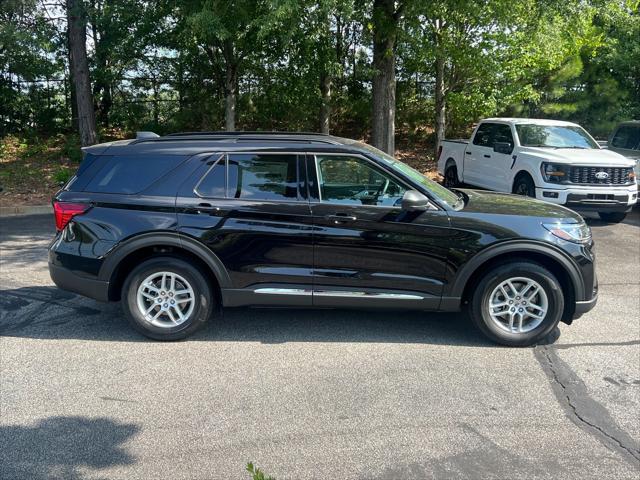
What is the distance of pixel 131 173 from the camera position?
16.6 ft

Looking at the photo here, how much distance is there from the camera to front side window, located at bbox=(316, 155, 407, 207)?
491 centimetres

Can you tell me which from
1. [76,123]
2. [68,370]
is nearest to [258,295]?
[68,370]

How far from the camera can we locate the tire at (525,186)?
10453 millimetres

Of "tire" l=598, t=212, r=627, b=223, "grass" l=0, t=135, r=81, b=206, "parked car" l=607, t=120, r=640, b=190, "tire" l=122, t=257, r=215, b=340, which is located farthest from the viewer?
"grass" l=0, t=135, r=81, b=206

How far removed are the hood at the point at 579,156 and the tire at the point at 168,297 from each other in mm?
7401

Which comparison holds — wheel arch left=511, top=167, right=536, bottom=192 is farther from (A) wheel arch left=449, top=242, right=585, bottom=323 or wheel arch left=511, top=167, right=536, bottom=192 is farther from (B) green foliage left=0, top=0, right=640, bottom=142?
(A) wheel arch left=449, top=242, right=585, bottom=323

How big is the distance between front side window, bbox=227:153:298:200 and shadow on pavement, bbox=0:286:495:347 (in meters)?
1.23

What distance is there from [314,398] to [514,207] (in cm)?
248

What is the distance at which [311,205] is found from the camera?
16.0ft

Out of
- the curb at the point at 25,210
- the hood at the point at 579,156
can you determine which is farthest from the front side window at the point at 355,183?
the curb at the point at 25,210

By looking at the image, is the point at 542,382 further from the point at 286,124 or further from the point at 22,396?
the point at 286,124

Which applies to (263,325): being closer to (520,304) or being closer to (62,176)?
(520,304)

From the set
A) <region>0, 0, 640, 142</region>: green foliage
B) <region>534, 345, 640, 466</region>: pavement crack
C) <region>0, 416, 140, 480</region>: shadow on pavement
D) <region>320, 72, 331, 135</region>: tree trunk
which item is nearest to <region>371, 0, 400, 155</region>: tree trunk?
<region>0, 0, 640, 142</region>: green foliage

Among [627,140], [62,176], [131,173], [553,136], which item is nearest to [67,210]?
[131,173]
